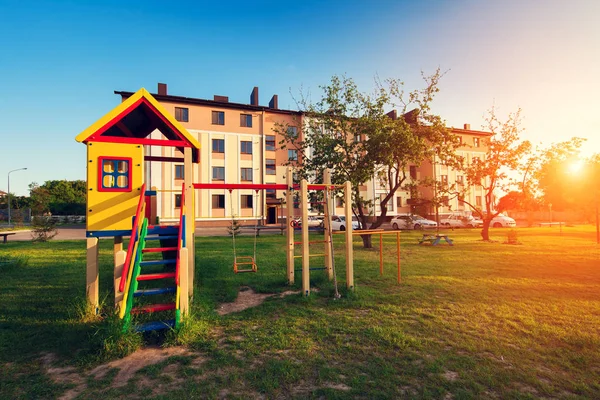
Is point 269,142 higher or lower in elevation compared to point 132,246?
higher

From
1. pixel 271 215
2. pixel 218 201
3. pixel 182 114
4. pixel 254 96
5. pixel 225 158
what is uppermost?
pixel 254 96

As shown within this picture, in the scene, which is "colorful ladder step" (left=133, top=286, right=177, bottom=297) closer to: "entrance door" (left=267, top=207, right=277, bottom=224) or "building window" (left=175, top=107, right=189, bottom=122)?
"building window" (left=175, top=107, right=189, bottom=122)

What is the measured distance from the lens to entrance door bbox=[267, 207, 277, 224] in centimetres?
3700

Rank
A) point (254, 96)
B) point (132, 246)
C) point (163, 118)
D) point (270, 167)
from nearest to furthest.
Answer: point (132, 246), point (163, 118), point (270, 167), point (254, 96)

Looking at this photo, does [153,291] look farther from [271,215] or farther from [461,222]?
[461,222]

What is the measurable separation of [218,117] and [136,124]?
28206 mm

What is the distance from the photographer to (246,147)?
1393 inches

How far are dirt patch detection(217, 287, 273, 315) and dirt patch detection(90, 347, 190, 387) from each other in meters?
1.63

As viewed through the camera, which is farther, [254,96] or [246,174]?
[254,96]

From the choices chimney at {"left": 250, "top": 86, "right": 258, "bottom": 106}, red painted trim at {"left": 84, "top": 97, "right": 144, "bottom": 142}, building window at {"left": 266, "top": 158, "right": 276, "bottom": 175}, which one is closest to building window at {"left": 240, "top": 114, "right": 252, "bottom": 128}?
chimney at {"left": 250, "top": 86, "right": 258, "bottom": 106}

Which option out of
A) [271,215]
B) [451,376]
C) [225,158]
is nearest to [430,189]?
[271,215]

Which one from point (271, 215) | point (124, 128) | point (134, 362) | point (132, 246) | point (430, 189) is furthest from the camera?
point (430, 189)

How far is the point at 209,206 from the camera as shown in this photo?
32594 mm

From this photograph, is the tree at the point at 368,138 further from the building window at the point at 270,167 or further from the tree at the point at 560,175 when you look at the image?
the building window at the point at 270,167
